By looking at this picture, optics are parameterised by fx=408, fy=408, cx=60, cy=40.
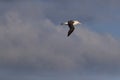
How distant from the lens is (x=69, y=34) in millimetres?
124562

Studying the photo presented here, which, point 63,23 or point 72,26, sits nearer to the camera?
point 63,23

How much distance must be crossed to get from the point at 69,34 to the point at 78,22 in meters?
6.57

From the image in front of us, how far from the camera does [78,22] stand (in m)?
129

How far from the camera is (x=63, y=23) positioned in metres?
116

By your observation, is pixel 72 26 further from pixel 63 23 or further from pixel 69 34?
pixel 63 23

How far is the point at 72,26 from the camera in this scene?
13050cm

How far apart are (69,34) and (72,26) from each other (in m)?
6.59

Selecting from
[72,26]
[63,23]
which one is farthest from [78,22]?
[63,23]

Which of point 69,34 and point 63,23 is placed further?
point 69,34

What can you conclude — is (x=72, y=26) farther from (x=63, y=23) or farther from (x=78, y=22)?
(x=63, y=23)

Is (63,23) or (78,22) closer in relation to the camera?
(63,23)
